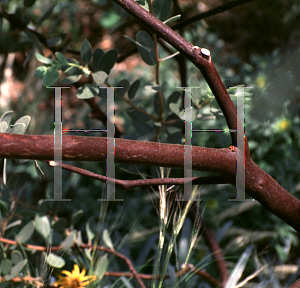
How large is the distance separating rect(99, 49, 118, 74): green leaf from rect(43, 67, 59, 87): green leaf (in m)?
0.08

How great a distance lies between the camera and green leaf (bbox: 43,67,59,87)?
54 centimetres

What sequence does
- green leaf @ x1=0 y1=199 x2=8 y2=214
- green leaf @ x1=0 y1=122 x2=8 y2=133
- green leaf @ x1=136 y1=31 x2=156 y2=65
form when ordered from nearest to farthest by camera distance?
green leaf @ x1=0 y1=122 x2=8 y2=133, green leaf @ x1=136 y1=31 x2=156 y2=65, green leaf @ x1=0 y1=199 x2=8 y2=214

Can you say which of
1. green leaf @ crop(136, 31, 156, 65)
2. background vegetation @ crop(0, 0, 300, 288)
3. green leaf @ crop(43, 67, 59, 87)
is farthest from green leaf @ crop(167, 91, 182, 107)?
green leaf @ crop(43, 67, 59, 87)

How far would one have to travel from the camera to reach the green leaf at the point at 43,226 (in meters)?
0.64

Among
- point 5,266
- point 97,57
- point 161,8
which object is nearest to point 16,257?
point 5,266

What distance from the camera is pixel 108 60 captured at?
0.59 metres

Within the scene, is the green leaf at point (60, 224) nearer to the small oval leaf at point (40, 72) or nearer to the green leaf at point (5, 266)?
the green leaf at point (5, 266)

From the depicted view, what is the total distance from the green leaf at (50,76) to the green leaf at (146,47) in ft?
0.48

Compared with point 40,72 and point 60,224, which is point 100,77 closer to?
point 40,72

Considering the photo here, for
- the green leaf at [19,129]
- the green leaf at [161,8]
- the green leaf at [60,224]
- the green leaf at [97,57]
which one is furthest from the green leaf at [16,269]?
the green leaf at [161,8]

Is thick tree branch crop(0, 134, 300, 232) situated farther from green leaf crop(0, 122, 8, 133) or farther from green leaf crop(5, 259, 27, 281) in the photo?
green leaf crop(5, 259, 27, 281)

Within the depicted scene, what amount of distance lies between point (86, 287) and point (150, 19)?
1.48 feet

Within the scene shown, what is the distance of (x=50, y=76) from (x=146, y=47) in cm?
16

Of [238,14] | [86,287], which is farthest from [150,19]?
[238,14]
